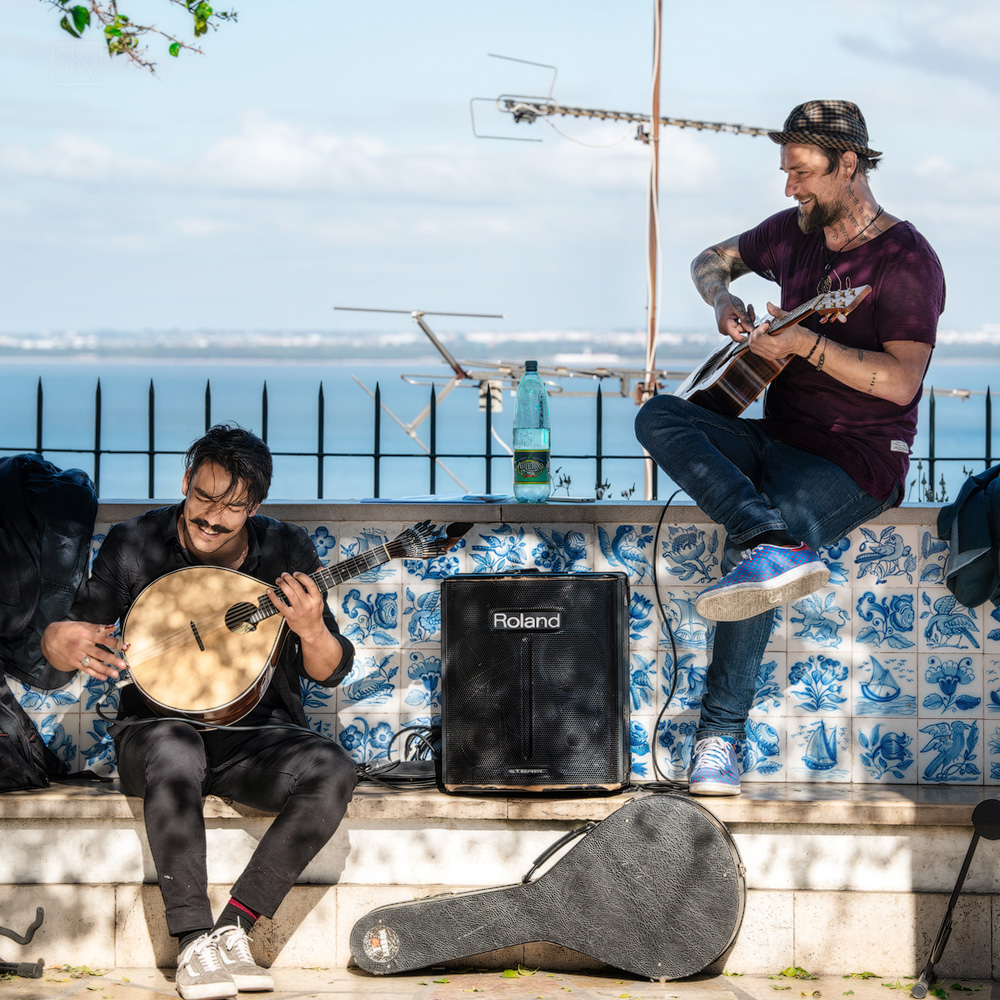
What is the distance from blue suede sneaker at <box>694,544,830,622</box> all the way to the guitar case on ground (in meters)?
0.55

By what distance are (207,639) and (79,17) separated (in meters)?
1.85

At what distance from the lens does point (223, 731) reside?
132 inches

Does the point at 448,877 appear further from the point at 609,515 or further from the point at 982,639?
the point at 982,639

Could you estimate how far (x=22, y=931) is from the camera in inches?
133

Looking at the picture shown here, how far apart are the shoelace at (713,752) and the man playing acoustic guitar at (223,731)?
1020 millimetres

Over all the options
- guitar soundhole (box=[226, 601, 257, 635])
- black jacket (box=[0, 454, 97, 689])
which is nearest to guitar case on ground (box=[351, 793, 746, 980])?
guitar soundhole (box=[226, 601, 257, 635])

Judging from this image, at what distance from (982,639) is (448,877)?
1830 mm

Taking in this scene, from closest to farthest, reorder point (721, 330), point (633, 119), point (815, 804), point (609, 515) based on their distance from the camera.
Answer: point (815, 804)
point (721, 330)
point (609, 515)
point (633, 119)

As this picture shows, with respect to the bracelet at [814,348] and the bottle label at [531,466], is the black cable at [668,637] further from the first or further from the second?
the bracelet at [814,348]

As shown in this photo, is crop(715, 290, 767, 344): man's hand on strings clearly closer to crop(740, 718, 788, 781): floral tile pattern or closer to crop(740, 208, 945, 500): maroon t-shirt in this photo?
crop(740, 208, 945, 500): maroon t-shirt

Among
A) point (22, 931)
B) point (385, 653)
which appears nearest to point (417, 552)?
point (385, 653)

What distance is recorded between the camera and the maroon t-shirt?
3383 mm

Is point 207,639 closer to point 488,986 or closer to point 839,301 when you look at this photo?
point 488,986

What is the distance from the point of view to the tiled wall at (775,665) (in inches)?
148
